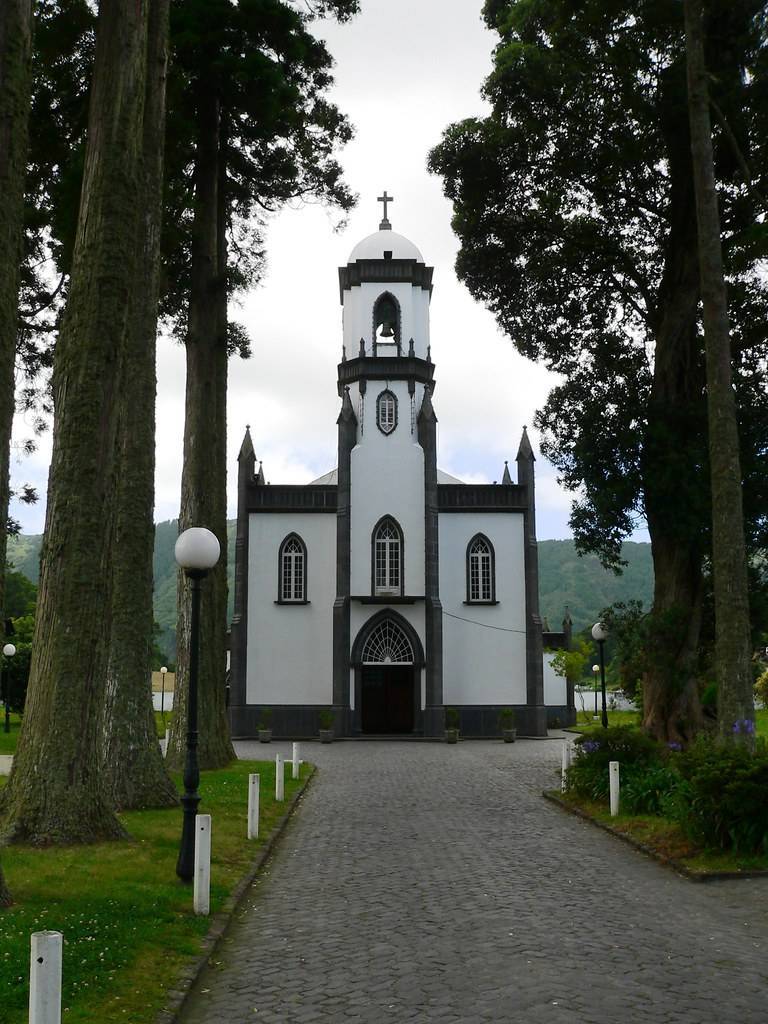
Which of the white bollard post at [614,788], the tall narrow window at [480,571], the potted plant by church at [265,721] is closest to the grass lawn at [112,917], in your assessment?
the white bollard post at [614,788]

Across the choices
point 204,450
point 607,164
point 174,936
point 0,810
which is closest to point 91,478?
point 0,810

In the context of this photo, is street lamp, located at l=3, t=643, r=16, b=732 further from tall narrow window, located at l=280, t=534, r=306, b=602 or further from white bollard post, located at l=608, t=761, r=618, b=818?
white bollard post, located at l=608, t=761, r=618, b=818

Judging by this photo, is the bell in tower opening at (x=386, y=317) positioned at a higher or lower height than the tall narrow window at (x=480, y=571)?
higher

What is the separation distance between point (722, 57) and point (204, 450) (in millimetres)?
11791

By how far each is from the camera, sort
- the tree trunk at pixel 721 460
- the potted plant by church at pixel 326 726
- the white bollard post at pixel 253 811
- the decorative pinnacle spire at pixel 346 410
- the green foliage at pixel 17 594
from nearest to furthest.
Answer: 1. the white bollard post at pixel 253 811
2. the tree trunk at pixel 721 460
3. the potted plant by church at pixel 326 726
4. the decorative pinnacle spire at pixel 346 410
5. the green foliage at pixel 17 594

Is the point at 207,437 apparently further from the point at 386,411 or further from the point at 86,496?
the point at 386,411

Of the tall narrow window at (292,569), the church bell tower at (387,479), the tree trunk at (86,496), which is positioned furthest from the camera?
the tall narrow window at (292,569)

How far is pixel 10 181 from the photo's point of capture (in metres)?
7.43

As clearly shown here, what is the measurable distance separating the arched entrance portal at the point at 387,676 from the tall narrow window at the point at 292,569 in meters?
3.19

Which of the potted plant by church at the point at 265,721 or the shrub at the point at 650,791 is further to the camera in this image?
the potted plant by church at the point at 265,721

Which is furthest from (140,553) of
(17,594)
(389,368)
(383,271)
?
(17,594)

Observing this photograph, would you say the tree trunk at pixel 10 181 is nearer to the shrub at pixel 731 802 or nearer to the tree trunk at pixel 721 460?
the shrub at pixel 731 802

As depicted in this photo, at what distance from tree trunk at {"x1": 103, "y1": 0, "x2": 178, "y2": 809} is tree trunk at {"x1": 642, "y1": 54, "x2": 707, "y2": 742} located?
31.4ft

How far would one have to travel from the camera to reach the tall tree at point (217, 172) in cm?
1705
